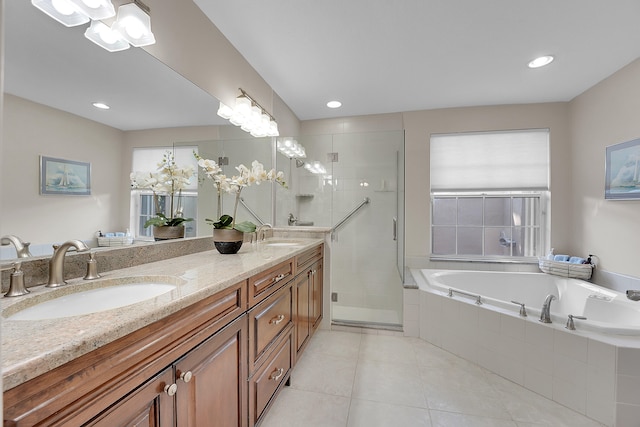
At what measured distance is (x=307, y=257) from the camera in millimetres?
2064

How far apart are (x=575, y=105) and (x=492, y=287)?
2.07 meters

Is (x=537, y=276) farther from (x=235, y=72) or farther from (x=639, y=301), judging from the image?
(x=235, y=72)

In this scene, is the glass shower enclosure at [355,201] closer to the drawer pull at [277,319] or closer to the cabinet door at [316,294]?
the cabinet door at [316,294]

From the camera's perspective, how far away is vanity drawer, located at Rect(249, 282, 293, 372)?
121 centimetres

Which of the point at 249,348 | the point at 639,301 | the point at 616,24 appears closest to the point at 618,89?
the point at 616,24

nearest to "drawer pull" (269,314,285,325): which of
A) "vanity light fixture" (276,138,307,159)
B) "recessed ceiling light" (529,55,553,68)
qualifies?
"vanity light fixture" (276,138,307,159)

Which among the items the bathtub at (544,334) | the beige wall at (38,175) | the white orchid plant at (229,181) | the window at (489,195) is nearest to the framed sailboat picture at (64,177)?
the beige wall at (38,175)

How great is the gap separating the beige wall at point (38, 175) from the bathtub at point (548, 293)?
239 cm

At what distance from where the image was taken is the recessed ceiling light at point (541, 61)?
215 cm

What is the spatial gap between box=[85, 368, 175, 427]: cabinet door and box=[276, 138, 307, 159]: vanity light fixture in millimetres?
2486

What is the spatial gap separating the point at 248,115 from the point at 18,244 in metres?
1.60

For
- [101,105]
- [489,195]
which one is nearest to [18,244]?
[101,105]

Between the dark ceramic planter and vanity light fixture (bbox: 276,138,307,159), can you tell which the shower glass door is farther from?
A: the dark ceramic planter

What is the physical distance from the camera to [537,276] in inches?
109
